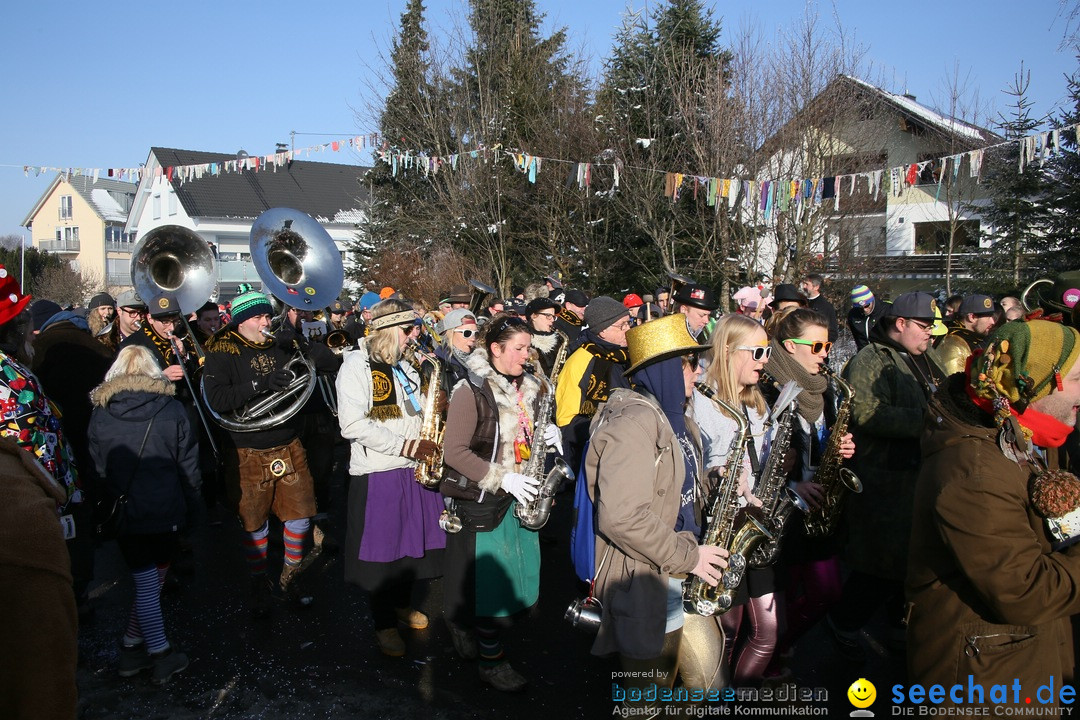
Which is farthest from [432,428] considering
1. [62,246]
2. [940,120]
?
[62,246]

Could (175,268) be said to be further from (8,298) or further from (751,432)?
(751,432)

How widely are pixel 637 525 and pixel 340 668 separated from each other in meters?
2.54

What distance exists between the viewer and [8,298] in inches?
114

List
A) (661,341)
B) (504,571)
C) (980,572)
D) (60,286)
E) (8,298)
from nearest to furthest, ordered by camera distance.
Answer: (980,572) → (8,298) → (661,341) → (504,571) → (60,286)

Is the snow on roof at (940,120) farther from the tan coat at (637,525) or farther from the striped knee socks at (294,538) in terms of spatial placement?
the tan coat at (637,525)

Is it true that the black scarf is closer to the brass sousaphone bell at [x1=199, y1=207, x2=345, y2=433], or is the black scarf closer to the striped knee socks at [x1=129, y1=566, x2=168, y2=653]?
the brass sousaphone bell at [x1=199, y1=207, x2=345, y2=433]

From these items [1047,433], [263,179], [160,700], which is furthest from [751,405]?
[263,179]

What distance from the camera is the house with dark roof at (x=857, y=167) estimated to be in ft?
47.7

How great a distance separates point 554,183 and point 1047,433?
19.2 m

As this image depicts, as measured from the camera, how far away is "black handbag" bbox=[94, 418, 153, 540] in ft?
13.8

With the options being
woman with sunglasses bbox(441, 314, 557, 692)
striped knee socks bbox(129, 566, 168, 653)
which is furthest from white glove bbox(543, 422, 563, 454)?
striped knee socks bbox(129, 566, 168, 653)

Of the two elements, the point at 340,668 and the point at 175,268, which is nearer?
the point at 340,668

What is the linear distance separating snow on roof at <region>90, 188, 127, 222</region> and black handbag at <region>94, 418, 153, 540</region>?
2029 inches

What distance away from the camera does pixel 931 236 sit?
841 inches
